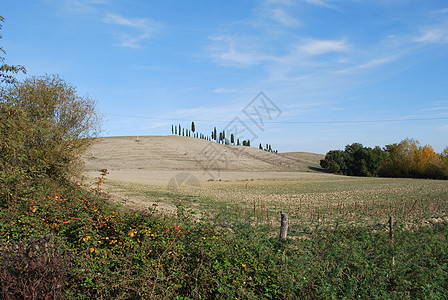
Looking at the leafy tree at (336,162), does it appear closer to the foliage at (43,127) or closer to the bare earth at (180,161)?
the bare earth at (180,161)

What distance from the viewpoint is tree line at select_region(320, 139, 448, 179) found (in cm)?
7375

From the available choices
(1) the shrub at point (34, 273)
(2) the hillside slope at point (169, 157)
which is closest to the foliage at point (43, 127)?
(1) the shrub at point (34, 273)

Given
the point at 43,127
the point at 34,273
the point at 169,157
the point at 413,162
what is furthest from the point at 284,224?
the point at 413,162

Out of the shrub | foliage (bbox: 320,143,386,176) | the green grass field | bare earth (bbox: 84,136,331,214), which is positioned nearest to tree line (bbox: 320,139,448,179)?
foliage (bbox: 320,143,386,176)

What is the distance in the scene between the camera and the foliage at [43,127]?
11.9 m

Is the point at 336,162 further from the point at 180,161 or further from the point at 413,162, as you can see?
the point at 180,161

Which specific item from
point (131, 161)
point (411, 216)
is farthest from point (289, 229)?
point (131, 161)

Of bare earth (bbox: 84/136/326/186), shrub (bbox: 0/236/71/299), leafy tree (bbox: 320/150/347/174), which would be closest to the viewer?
shrub (bbox: 0/236/71/299)

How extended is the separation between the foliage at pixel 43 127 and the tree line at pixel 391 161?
77319 millimetres

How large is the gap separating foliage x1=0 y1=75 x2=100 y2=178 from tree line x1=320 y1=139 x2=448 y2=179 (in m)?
77.3

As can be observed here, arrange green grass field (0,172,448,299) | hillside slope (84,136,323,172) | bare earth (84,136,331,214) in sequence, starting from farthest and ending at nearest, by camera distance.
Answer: hillside slope (84,136,323,172) → bare earth (84,136,331,214) → green grass field (0,172,448,299)

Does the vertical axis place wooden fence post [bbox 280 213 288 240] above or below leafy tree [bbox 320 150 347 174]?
below

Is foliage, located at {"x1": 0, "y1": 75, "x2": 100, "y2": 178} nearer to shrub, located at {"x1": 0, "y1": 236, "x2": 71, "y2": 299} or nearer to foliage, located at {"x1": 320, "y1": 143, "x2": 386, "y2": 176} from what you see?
shrub, located at {"x1": 0, "y1": 236, "x2": 71, "y2": 299}

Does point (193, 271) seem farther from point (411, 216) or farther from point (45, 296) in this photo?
point (411, 216)
